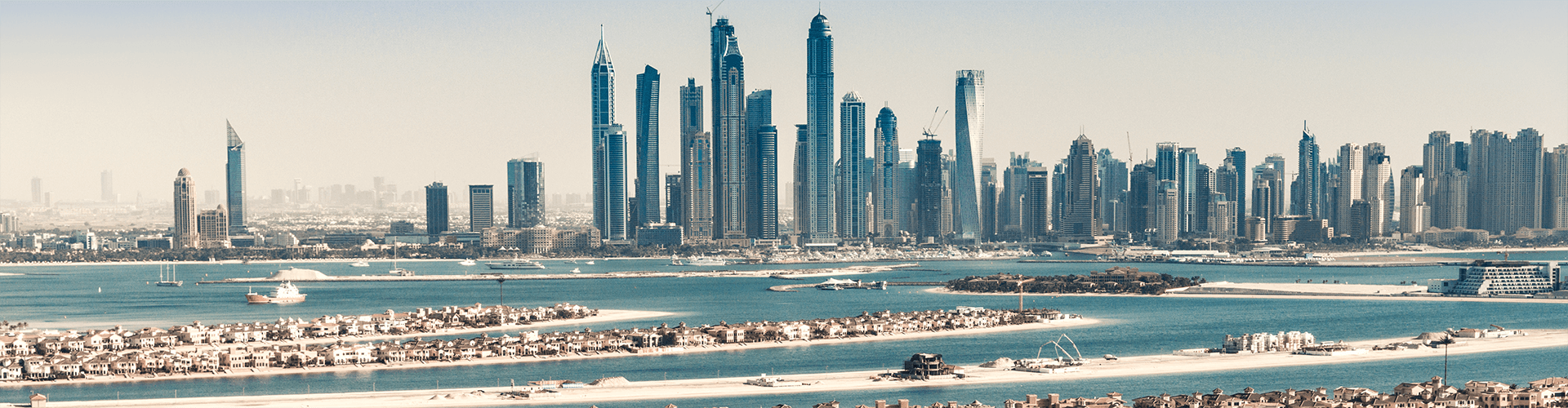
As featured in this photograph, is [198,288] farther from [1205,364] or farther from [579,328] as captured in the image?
[1205,364]

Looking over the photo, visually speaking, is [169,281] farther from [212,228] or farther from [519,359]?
[212,228]

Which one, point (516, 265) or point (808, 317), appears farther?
point (516, 265)

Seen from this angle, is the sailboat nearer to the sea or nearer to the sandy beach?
the sea

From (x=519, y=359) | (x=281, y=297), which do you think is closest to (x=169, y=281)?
(x=281, y=297)

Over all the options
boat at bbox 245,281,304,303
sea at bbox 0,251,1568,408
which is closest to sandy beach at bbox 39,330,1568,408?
sea at bbox 0,251,1568,408

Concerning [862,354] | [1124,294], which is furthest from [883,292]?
[862,354]
